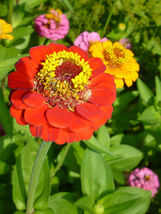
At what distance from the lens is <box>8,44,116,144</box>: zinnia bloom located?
0.58 meters

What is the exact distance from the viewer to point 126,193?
3.47ft

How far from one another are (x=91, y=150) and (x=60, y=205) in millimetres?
286

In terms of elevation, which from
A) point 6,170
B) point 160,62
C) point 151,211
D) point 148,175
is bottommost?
point 151,211

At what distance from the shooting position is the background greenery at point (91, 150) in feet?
3.36

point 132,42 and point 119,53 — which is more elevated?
point 119,53

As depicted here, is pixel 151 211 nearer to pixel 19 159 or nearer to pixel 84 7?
pixel 19 159

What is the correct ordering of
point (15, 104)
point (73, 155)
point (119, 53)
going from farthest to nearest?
point (73, 155) < point (119, 53) < point (15, 104)

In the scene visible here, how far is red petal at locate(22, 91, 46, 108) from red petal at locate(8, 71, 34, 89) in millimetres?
40

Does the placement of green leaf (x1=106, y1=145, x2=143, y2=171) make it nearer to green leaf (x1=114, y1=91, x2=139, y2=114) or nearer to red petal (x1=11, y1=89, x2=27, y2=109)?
green leaf (x1=114, y1=91, x2=139, y2=114)

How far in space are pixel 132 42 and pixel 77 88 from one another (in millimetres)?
1396

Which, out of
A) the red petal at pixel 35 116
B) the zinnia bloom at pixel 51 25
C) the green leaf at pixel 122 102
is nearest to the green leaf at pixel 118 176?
the green leaf at pixel 122 102

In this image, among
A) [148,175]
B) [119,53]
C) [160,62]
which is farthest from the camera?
[160,62]

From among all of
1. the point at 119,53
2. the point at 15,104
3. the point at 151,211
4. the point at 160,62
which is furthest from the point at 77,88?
the point at 160,62

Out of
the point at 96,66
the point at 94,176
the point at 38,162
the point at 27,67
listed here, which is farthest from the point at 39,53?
the point at 94,176
